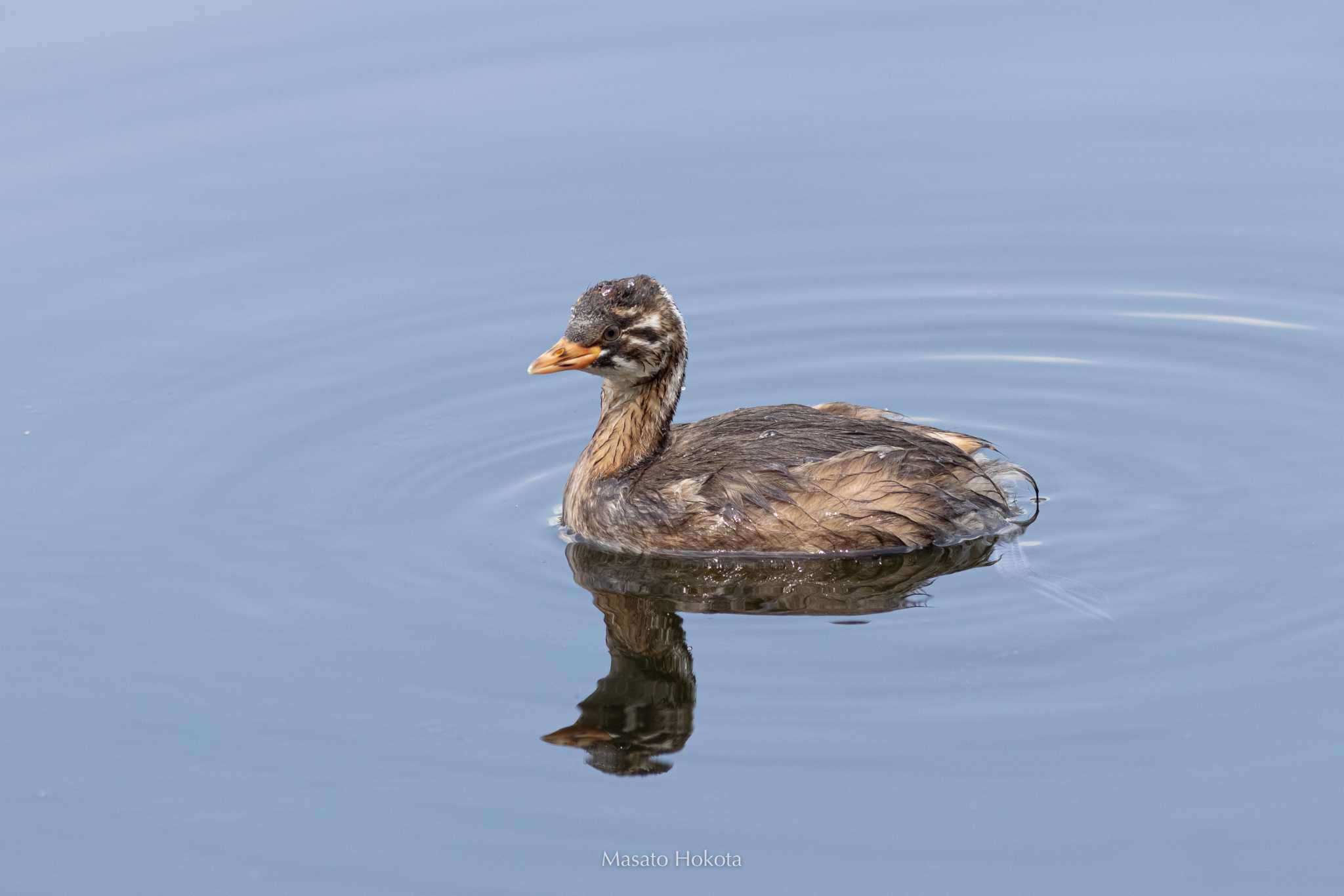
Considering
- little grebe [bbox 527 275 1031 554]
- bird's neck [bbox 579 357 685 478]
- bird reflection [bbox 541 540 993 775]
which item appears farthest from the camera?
bird's neck [bbox 579 357 685 478]

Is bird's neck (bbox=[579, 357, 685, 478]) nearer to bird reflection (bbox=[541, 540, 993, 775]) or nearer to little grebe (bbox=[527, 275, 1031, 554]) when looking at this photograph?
little grebe (bbox=[527, 275, 1031, 554])

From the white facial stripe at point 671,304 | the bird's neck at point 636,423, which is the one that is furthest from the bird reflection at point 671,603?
the white facial stripe at point 671,304

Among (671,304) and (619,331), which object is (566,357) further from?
(671,304)

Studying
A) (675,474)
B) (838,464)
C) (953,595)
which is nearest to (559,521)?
(675,474)

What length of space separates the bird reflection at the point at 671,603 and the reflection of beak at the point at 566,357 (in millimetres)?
950

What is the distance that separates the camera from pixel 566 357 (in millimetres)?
11266

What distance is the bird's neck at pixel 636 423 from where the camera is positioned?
1153 centimetres

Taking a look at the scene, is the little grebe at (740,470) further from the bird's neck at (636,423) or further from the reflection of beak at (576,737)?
the reflection of beak at (576,737)

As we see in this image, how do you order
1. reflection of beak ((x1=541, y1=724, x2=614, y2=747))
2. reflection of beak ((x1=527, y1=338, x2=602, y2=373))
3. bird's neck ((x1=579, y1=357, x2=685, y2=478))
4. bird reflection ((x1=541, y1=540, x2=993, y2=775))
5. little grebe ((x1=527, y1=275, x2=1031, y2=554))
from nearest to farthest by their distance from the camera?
reflection of beak ((x1=541, y1=724, x2=614, y2=747))
bird reflection ((x1=541, y1=540, x2=993, y2=775))
little grebe ((x1=527, y1=275, x2=1031, y2=554))
reflection of beak ((x1=527, y1=338, x2=602, y2=373))
bird's neck ((x1=579, y1=357, x2=685, y2=478))

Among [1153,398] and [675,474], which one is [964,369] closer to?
[1153,398]

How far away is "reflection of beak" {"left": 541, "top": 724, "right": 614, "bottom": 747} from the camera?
9180mm

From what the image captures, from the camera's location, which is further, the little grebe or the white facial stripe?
the white facial stripe

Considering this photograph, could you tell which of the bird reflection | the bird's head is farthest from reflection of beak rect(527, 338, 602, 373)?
the bird reflection

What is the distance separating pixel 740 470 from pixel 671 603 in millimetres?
902
